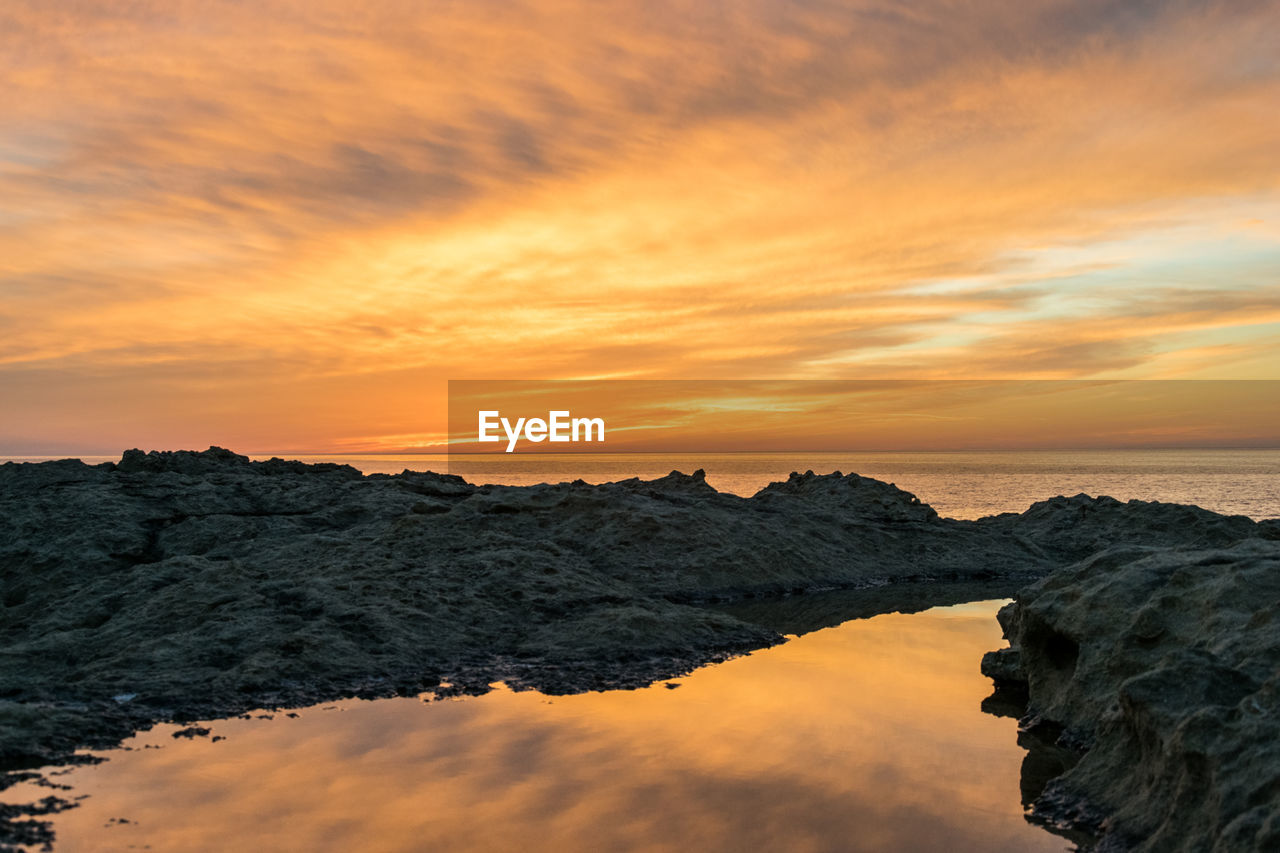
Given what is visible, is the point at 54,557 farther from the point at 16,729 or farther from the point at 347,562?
the point at 16,729

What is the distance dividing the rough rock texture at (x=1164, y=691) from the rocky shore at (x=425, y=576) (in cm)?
10

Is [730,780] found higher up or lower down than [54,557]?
lower down

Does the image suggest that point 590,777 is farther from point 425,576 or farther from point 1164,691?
point 425,576

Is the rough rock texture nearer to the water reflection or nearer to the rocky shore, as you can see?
the rocky shore

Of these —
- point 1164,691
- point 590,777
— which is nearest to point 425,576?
point 590,777

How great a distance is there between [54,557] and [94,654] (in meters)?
7.98

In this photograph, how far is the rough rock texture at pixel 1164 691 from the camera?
7.97 metres

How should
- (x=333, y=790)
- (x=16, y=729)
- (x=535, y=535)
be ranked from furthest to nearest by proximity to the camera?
(x=535, y=535), (x=16, y=729), (x=333, y=790)

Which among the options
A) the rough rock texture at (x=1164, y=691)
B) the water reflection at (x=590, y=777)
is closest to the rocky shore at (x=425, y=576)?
the rough rock texture at (x=1164, y=691)

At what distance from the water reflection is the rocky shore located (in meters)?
1.19

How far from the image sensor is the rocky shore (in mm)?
13961

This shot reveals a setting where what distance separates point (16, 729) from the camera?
11375 mm

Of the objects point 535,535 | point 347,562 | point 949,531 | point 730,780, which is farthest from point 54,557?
point 949,531

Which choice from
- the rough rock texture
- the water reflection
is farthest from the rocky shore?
the water reflection
